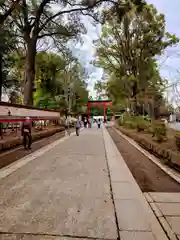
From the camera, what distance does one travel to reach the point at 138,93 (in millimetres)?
29797

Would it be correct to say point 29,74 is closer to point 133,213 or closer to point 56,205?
point 56,205

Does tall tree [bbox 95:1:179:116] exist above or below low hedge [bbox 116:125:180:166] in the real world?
above

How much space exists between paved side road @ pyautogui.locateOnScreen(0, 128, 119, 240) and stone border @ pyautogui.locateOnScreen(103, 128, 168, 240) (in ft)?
0.44

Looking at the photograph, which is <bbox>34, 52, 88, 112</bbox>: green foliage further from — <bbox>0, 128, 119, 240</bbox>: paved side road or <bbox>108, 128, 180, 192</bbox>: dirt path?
<bbox>0, 128, 119, 240</bbox>: paved side road

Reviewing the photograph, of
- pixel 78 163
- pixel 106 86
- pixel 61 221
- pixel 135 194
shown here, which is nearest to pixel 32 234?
pixel 61 221

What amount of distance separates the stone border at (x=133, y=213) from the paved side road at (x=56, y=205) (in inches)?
5.3

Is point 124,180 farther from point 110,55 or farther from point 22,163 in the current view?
point 110,55

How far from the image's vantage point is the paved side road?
3.46 meters

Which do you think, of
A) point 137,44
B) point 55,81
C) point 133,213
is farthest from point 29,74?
point 55,81

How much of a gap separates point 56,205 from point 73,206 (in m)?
0.28

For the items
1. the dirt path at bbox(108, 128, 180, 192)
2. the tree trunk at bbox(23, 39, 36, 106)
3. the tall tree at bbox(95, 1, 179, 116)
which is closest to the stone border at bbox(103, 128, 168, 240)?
the dirt path at bbox(108, 128, 180, 192)

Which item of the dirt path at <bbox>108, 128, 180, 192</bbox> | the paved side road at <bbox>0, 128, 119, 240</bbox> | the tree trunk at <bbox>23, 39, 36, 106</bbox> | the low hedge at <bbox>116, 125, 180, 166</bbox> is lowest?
the dirt path at <bbox>108, 128, 180, 192</bbox>

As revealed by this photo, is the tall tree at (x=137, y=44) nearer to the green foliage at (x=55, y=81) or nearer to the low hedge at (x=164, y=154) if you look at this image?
the green foliage at (x=55, y=81)

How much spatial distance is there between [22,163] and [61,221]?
16.5 feet
